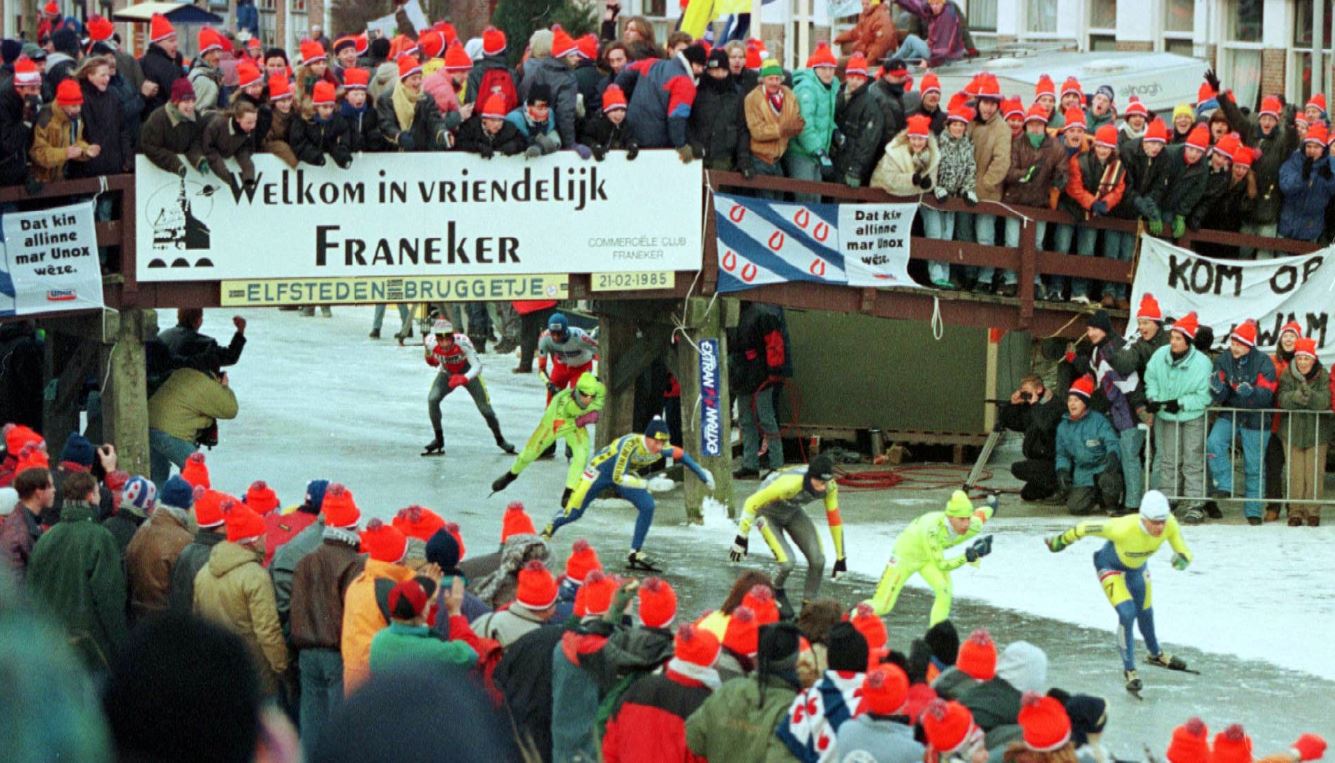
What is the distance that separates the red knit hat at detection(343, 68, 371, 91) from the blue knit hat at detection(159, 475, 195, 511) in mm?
6407

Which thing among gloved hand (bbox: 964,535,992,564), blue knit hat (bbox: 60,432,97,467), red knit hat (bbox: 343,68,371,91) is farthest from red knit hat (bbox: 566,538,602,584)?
red knit hat (bbox: 343,68,371,91)

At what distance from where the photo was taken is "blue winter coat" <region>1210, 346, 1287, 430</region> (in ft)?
61.3

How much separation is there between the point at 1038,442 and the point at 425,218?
589cm

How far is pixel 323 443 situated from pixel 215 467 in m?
1.89

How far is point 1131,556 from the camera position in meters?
13.2

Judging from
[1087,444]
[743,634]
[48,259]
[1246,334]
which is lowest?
[1087,444]

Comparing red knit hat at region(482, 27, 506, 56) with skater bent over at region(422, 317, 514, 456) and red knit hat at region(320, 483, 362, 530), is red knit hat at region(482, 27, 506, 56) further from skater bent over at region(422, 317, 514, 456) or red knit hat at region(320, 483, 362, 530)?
red knit hat at region(320, 483, 362, 530)

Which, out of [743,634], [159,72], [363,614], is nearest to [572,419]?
[159,72]

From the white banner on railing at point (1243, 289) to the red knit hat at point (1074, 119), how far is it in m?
1.21

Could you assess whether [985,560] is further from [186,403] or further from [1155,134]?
[186,403]

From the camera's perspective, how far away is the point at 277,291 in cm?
1767

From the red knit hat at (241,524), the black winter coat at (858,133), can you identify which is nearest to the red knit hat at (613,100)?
the black winter coat at (858,133)

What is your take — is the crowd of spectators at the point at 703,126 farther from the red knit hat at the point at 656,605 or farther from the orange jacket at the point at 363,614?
the red knit hat at the point at 656,605

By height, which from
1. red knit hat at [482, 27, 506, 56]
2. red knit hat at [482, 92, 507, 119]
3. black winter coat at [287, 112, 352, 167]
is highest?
red knit hat at [482, 27, 506, 56]
